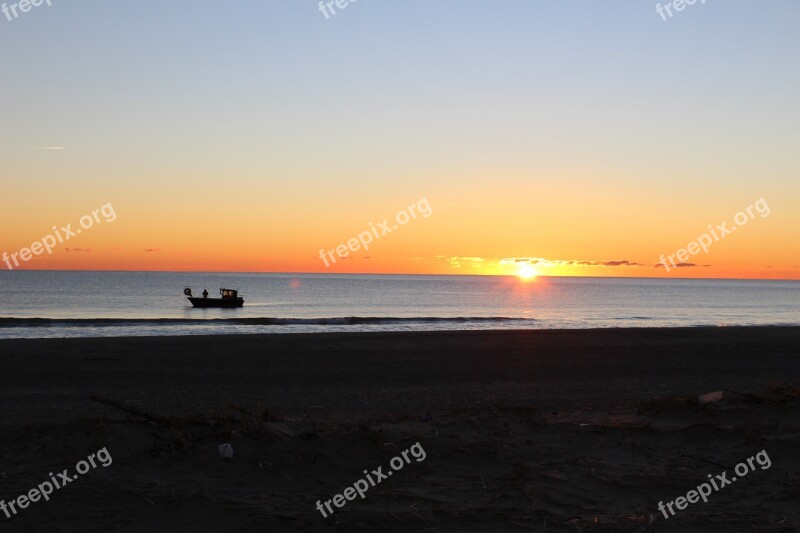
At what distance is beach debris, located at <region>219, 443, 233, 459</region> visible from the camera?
6.14 m

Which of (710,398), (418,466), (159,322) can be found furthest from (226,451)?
(159,322)

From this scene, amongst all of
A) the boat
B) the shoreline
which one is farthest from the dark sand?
the boat

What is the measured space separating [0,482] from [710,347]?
23502 mm

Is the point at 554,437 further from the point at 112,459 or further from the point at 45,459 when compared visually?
the point at 45,459

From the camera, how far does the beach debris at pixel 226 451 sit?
20.1 feet

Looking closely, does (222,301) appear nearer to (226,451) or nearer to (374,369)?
(374,369)

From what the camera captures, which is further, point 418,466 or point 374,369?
point 374,369

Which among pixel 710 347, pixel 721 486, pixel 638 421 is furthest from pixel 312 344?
pixel 721 486

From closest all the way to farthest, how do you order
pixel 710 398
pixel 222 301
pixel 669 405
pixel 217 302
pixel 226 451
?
pixel 226 451 < pixel 669 405 < pixel 710 398 < pixel 217 302 < pixel 222 301

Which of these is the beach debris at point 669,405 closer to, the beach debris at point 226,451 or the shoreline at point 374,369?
the shoreline at point 374,369

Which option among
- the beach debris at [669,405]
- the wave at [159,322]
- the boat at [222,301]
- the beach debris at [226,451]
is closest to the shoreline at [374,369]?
the beach debris at [669,405]

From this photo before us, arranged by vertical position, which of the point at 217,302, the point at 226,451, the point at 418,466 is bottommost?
the point at 418,466

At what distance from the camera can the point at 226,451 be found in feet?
20.2

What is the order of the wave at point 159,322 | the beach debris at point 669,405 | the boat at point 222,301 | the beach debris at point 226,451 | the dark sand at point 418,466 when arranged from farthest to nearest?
Answer: the boat at point 222,301 → the wave at point 159,322 → the beach debris at point 669,405 → the beach debris at point 226,451 → the dark sand at point 418,466
